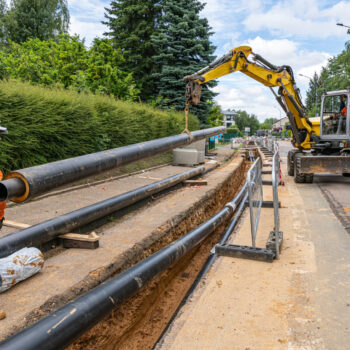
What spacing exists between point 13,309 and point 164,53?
67.3ft

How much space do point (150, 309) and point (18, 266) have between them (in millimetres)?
1885

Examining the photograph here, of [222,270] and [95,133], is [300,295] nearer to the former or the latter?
[222,270]

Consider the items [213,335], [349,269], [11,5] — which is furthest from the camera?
[11,5]

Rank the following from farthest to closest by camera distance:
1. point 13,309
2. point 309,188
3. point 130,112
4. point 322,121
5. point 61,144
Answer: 1. point 130,112
2. point 322,121
3. point 309,188
4. point 61,144
5. point 13,309

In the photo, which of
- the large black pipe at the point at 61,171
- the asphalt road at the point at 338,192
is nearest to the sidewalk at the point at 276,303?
the asphalt road at the point at 338,192

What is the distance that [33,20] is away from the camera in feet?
98.6

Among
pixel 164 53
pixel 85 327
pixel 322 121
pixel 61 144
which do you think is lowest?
pixel 85 327

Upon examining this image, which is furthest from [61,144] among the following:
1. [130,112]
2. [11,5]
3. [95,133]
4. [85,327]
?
[11,5]

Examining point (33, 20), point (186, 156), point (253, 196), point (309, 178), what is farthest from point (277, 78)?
point (33, 20)

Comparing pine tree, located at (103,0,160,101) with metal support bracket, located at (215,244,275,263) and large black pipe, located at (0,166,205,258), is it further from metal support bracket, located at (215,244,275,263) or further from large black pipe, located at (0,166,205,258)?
metal support bracket, located at (215,244,275,263)

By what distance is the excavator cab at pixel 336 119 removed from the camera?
10.2 m

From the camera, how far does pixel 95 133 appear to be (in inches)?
393

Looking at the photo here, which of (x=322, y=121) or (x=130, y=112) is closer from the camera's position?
(x=322, y=121)

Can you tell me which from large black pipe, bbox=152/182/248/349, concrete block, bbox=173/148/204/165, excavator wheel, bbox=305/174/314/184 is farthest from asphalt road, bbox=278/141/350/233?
concrete block, bbox=173/148/204/165
